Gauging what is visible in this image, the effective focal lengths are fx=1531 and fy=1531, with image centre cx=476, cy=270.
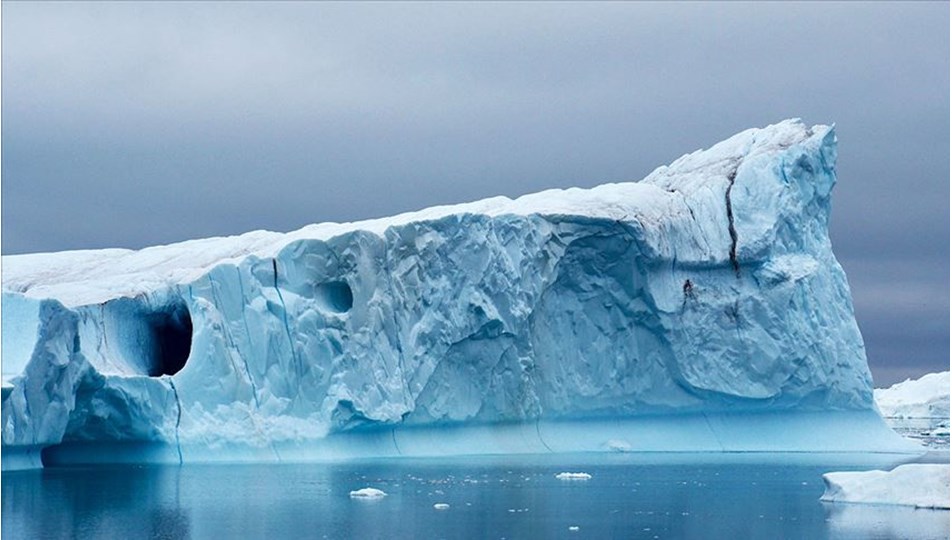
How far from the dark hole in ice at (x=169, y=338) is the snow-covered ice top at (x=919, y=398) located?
1079 inches

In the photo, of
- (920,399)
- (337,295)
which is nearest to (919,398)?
(920,399)

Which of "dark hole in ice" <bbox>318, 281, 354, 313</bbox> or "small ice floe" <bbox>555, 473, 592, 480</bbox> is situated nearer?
"small ice floe" <bbox>555, 473, 592, 480</bbox>

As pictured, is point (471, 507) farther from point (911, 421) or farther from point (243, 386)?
point (911, 421)

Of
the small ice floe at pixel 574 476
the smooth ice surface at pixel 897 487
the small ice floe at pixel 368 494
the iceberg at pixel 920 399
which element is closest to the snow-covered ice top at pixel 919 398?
the iceberg at pixel 920 399

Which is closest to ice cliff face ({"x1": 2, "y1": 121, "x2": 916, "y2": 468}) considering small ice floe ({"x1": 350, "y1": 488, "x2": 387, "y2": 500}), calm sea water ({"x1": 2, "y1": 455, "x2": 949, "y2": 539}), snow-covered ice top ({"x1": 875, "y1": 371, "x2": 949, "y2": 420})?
calm sea water ({"x1": 2, "y1": 455, "x2": 949, "y2": 539})

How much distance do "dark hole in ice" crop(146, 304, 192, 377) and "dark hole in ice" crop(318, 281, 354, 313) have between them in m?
2.09

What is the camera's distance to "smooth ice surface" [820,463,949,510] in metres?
16.9

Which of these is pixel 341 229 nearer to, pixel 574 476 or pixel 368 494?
pixel 574 476

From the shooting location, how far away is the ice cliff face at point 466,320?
21828 millimetres

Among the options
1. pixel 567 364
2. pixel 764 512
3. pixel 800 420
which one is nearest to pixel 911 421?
pixel 800 420

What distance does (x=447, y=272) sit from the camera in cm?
2441

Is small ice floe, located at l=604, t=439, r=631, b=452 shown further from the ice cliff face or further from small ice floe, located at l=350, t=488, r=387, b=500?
small ice floe, located at l=350, t=488, r=387, b=500

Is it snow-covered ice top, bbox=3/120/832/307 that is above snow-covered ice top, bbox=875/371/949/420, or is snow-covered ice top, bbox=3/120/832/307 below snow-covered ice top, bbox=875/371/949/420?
above

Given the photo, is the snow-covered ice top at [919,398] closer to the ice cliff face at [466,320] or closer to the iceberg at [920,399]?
the iceberg at [920,399]
